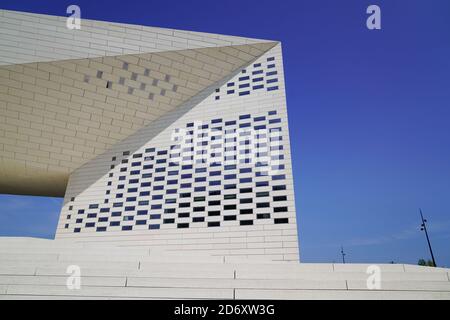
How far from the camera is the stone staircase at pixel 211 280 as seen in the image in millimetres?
5066

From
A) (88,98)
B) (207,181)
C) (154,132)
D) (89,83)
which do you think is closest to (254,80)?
(207,181)

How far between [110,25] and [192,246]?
52.1ft

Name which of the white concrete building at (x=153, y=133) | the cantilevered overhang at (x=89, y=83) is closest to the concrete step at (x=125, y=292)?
the white concrete building at (x=153, y=133)

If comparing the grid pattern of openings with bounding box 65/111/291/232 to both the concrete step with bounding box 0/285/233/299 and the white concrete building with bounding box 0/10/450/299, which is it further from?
the concrete step with bounding box 0/285/233/299

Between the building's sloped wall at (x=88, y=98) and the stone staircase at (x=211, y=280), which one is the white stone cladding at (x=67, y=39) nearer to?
the building's sloped wall at (x=88, y=98)

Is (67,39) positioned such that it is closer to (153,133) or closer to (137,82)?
(137,82)

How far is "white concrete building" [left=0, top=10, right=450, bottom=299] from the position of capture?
16.3 meters

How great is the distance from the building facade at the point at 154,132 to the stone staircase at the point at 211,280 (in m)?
9.52

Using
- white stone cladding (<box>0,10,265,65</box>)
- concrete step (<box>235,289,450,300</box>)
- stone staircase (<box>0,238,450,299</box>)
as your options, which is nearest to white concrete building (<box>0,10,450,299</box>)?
white stone cladding (<box>0,10,265,65</box>)

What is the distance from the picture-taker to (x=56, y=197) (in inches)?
1238

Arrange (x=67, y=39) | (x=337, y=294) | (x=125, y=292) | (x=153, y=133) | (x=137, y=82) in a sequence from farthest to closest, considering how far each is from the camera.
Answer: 1. (x=153, y=133)
2. (x=137, y=82)
3. (x=67, y=39)
4. (x=125, y=292)
5. (x=337, y=294)

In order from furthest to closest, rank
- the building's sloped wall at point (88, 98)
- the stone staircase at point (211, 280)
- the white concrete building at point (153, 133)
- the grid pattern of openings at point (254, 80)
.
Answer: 1. the grid pattern of openings at point (254, 80)
2. the building's sloped wall at point (88, 98)
3. the white concrete building at point (153, 133)
4. the stone staircase at point (211, 280)

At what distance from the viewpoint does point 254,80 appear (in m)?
20.2

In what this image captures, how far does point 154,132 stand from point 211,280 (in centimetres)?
1698
